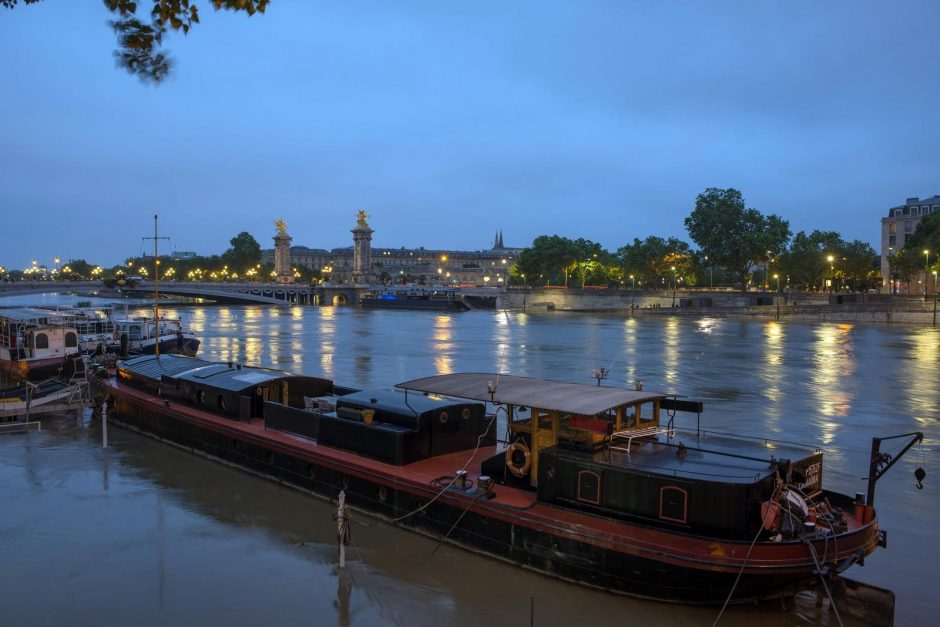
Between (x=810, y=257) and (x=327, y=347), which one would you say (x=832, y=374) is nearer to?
(x=327, y=347)

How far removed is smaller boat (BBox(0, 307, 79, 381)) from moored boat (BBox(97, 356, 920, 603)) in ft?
65.2

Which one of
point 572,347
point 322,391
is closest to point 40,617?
point 322,391

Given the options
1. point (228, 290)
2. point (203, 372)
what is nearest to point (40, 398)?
point (203, 372)

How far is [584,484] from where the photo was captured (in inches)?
422

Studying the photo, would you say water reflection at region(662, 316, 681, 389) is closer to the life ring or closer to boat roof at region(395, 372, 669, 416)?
boat roof at region(395, 372, 669, 416)

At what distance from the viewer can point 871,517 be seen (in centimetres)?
1041

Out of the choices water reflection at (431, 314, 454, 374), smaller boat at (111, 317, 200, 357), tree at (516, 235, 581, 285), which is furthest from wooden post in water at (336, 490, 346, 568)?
tree at (516, 235, 581, 285)

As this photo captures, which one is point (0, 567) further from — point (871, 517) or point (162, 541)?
point (871, 517)

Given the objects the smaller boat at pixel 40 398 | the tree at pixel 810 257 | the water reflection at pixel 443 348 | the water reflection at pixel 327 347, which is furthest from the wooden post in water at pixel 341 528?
the tree at pixel 810 257

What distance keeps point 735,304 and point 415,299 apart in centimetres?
5924

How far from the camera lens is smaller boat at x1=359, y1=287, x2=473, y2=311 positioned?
131000 millimetres

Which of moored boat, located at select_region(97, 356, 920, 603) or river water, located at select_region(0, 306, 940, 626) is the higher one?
moored boat, located at select_region(97, 356, 920, 603)

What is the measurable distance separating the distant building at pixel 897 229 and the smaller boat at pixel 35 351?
12060cm

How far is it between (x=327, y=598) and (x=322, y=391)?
8.35 meters
